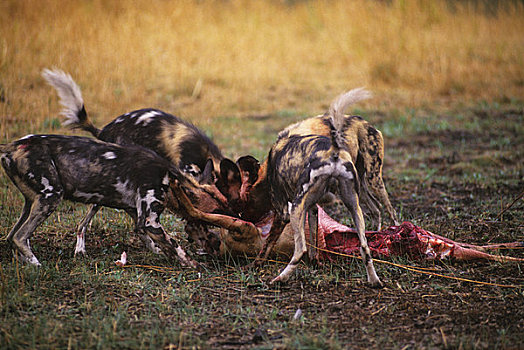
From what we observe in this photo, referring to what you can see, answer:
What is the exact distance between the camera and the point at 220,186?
4699mm

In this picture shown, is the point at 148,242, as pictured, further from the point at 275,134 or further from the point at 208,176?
the point at 275,134

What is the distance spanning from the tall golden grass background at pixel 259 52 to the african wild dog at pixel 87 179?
3963 millimetres

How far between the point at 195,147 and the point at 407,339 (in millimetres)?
2964

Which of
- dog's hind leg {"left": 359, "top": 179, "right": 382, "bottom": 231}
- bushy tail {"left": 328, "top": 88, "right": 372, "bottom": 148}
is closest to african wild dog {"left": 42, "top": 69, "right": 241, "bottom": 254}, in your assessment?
dog's hind leg {"left": 359, "top": 179, "right": 382, "bottom": 231}

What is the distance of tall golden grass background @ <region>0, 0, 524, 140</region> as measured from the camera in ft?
32.0

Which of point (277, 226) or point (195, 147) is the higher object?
point (195, 147)

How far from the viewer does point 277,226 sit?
4176 mm

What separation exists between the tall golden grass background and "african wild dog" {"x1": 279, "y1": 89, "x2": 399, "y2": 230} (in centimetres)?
459

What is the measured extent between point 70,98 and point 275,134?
168 inches

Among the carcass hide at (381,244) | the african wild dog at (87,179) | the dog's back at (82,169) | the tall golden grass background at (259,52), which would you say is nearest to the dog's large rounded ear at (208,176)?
the african wild dog at (87,179)

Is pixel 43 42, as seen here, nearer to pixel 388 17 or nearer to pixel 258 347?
pixel 388 17

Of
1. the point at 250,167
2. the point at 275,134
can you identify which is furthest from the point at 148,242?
the point at 275,134

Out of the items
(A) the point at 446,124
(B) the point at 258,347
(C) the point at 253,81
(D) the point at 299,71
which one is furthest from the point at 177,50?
(B) the point at 258,347

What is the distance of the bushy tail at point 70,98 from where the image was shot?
16.2 feet
